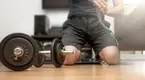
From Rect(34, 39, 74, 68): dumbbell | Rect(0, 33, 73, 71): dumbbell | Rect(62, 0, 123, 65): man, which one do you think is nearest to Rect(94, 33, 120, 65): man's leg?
Rect(62, 0, 123, 65): man

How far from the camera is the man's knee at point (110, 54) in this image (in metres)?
2.15

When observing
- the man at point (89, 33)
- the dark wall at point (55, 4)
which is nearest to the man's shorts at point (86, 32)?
the man at point (89, 33)

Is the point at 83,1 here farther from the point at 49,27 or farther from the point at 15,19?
the point at 15,19

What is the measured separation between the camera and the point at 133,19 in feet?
11.2

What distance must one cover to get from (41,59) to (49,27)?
1.75 metres

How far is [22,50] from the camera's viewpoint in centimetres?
150

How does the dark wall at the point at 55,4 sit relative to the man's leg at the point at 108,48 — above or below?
above

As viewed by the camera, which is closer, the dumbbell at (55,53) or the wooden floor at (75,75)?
the wooden floor at (75,75)

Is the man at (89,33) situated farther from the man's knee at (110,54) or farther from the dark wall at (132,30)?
the dark wall at (132,30)

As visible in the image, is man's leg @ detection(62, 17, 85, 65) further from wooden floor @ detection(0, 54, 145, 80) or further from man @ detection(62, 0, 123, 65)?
wooden floor @ detection(0, 54, 145, 80)

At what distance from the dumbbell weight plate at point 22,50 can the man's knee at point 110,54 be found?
0.77 meters

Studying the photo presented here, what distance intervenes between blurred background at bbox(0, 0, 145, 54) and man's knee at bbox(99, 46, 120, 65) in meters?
1.29

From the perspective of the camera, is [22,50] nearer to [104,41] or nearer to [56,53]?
[56,53]

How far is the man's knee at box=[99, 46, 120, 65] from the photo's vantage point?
84.7 inches
